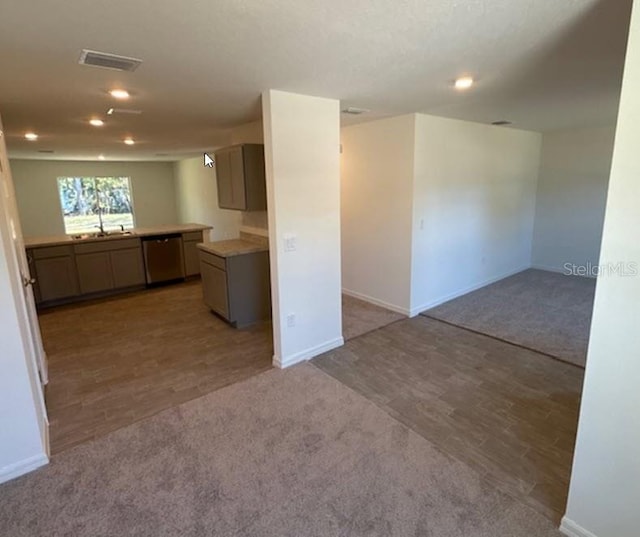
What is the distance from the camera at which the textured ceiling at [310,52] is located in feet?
5.12

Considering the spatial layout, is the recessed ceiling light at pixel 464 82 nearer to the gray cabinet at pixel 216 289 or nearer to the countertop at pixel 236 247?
the countertop at pixel 236 247

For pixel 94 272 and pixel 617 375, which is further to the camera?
pixel 94 272

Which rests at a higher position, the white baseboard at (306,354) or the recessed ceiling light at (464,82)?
the recessed ceiling light at (464,82)

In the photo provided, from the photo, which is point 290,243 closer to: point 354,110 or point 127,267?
point 354,110

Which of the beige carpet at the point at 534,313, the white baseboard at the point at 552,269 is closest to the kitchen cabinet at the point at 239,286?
the beige carpet at the point at 534,313

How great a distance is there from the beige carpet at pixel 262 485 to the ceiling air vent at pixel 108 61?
231 centimetres

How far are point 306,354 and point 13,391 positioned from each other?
2.15m

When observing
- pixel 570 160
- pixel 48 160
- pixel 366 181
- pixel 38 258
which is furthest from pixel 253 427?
pixel 48 160

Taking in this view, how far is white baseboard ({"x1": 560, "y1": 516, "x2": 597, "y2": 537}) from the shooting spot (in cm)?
168

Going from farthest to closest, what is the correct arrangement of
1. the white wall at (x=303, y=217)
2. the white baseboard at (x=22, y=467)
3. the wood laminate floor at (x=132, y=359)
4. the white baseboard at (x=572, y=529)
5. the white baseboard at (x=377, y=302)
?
the white baseboard at (x=377, y=302) → the white wall at (x=303, y=217) → the wood laminate floor at (x=132, y=359) → the white baseboard at (x=22, y=467) → the white baseboard at (x=572, y=529)

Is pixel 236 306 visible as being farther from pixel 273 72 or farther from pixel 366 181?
pixel 273 72

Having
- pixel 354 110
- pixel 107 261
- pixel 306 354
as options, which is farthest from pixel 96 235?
pixel 354 110

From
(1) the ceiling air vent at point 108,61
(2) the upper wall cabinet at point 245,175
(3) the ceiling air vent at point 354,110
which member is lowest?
(2) the upper wall cabinet at point 245,175

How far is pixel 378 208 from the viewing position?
4652 millimetres
